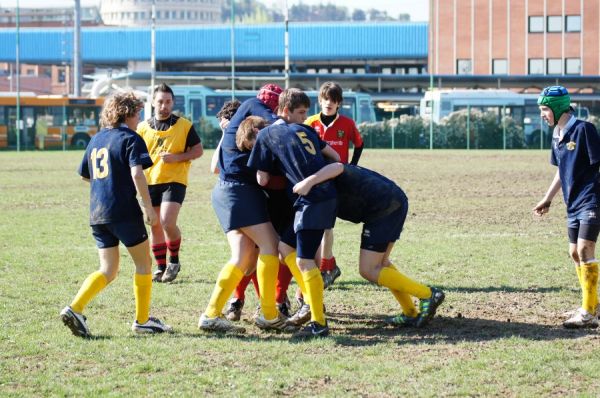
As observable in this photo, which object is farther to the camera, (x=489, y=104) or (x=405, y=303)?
(x=489, y=104)

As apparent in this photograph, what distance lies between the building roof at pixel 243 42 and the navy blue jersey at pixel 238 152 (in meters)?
64.6

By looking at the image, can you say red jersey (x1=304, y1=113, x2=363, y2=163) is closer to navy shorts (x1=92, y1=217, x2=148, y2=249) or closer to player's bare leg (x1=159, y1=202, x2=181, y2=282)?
player's bare leg (x1=159, y1=202, x2=181, y2=282)

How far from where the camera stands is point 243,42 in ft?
240

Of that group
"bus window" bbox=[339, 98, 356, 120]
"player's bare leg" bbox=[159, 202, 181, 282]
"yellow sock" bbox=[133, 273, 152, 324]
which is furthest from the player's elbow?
"bus window" bbox=[339, 98, 356, 120]

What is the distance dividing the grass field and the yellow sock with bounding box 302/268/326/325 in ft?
0.71

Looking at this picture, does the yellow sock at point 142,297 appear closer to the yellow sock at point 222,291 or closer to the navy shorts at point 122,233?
the navy shorts at point 122,233

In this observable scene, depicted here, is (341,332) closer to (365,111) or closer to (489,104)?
(489,104)

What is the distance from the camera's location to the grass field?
6172 mm

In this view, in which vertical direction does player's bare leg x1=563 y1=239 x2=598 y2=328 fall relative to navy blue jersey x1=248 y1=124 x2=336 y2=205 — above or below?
below

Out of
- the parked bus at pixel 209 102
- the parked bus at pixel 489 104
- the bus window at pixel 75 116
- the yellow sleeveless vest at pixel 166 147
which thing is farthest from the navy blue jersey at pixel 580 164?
the bus window at pixel 75 116

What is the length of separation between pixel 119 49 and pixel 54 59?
200 inches

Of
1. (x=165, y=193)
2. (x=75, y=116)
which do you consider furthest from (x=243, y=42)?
(x=165, y=193)

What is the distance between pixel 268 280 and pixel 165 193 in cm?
322

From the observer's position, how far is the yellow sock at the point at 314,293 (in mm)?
7527
